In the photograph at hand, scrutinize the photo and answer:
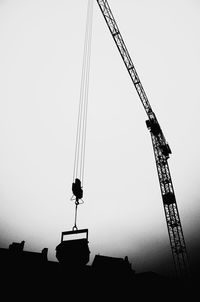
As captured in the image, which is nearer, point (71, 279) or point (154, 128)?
point (71, 279)

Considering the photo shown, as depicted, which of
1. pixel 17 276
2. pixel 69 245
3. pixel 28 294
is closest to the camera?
pixel 69 245

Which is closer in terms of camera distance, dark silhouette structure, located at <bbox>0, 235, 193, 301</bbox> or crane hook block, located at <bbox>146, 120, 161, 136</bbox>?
dark silhouette structure, located at <bbox>0, 235, 193, 301</bbox>

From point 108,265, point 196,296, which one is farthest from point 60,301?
point 196,296

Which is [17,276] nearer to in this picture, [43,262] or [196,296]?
[43,262]

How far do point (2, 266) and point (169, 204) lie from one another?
61.1ft

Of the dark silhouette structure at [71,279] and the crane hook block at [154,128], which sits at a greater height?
the crane hook block at [154,128]

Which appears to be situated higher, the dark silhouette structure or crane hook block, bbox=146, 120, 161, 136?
crane hook block, bbox=146, 120, 161, 136

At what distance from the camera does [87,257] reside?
10078 mm

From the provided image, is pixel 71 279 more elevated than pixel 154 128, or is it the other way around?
pixel 154 128

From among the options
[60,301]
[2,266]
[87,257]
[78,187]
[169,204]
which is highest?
[169,204]

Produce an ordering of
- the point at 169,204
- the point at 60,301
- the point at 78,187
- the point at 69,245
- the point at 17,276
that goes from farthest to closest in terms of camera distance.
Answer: the point at 169,204, the point at 17,276, the point at 60,301, the point at 78,187, the point at 69,245

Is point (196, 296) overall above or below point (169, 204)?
below

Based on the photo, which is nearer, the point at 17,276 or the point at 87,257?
the point at 87,257

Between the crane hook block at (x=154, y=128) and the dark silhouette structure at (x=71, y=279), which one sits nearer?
the dark silhouette structure at (x=71, y=279)
